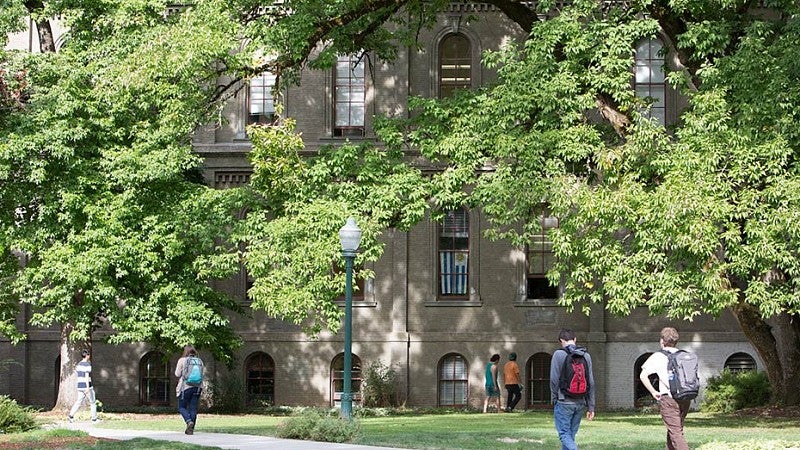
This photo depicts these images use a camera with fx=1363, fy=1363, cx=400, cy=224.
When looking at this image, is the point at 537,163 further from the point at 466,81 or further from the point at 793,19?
the point at 466,81

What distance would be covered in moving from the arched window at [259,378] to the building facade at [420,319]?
0.04 meters

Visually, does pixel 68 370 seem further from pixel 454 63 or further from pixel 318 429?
pixel 318 429

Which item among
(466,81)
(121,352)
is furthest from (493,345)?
(121,352)

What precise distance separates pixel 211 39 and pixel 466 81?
12055 millimetres

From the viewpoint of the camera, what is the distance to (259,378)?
37688 millimetres

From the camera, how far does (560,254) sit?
83.9 feet

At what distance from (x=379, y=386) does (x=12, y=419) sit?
1488 cm

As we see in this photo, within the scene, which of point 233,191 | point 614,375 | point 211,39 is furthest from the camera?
point 614,375

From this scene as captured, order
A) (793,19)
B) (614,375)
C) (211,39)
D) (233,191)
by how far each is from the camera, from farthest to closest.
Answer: (614,375), (233,191), (211,39), (793,19)

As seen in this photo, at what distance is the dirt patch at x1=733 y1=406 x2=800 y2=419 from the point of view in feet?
92.9

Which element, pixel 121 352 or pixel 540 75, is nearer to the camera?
pixel 540 75

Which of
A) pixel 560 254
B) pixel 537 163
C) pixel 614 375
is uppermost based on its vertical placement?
pixel 537 163

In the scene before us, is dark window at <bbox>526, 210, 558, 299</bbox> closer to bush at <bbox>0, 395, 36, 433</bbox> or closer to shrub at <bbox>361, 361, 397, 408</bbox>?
shrub at <bbox>361, 361, 397, 408</bbox>

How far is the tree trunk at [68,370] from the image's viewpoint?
3284 centimetres
